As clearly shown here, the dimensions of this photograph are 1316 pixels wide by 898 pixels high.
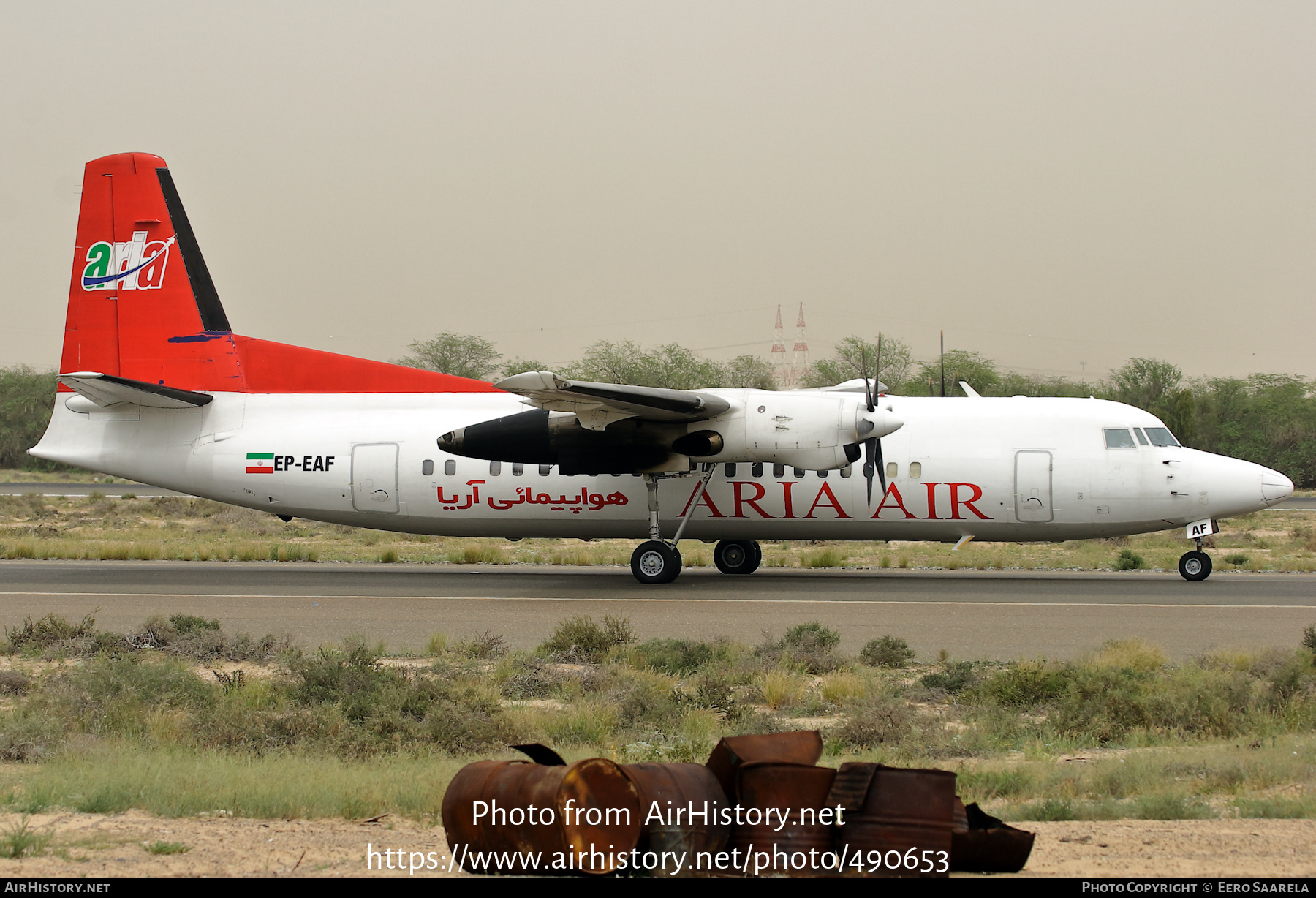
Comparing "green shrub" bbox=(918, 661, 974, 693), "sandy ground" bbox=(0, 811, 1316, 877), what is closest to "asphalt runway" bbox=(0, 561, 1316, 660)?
"green shrub" bbox=(918, 661, 974, 693)

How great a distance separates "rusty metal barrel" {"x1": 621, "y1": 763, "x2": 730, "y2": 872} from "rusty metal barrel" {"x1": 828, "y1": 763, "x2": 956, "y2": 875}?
1.76 ft

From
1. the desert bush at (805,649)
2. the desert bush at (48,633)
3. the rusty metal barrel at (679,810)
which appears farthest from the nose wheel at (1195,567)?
the desert bush at (48,633)

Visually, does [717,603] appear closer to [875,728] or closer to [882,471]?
[882,471]

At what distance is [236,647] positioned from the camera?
40.6ft

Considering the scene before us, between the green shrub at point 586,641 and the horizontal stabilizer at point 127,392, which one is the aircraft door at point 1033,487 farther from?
the horizontal stabilizer at point 127,392

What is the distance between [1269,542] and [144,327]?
88.7 feet

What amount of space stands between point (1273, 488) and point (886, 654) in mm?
9676

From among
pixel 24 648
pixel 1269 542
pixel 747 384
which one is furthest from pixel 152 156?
pixel 747 384

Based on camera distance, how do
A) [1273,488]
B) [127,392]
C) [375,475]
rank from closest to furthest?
[1273,488] < [127,392] < [375,475]

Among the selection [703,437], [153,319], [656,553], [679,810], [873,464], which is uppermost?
[153,319]

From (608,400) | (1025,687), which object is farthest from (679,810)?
(608,400)

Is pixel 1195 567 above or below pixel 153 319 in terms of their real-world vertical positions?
below

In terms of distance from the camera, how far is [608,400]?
55.6 feet

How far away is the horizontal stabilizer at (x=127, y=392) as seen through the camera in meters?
18.7
